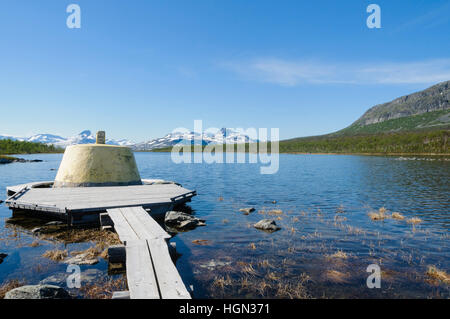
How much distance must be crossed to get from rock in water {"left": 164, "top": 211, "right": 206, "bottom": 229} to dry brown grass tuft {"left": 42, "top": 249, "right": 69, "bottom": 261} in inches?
247

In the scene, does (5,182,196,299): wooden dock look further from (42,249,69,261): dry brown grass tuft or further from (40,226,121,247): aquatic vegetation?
(42,249,69,261): dry brown grass tuft

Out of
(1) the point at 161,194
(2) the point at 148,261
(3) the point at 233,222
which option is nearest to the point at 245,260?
(2) the point at 148,261

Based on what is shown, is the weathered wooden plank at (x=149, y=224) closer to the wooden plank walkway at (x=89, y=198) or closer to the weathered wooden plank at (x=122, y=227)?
the weathered wooden plank at (x=122, y=227)

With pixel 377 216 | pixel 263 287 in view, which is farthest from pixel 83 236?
pixel 377 216

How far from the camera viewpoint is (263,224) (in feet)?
53.3

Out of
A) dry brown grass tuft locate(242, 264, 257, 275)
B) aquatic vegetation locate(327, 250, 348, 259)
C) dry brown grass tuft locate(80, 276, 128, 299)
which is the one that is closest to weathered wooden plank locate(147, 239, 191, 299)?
dry brown grass tuft locate(80, 276, 128, 299)

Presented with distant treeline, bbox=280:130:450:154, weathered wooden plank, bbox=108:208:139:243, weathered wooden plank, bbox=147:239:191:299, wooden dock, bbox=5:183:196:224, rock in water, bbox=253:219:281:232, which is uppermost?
distant treeline, bbox=280:130:450:154

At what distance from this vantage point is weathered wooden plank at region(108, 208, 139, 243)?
10.0 metres

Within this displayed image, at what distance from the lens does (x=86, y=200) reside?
16.2 metres

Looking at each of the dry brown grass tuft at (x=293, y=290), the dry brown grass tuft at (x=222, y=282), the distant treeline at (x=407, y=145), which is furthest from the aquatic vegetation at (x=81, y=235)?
the distant treeline at (x=407, y=145)

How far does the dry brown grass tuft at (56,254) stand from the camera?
1112 cm

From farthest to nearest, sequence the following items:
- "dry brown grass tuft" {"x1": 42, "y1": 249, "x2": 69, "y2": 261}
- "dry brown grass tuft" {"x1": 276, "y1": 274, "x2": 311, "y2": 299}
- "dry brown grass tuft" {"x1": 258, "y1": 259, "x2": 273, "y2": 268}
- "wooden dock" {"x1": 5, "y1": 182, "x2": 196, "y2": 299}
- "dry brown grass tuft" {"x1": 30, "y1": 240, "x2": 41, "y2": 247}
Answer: "dry brown grass tuft" {"x1": 30, "y1": 240, "x2": 41, "y2": 247} → "dry brown grass tuft" {"x1": 42, "y1": 249, "x2": 69, "y2": 261} → "dry brown grass tuft" {"x1": 258, "y1": 259, "x2": 273, "y2": 268} → "dry brown grass tuft" {"x1": 276, "y1": 274, "x2": 311, "y2": 299} → "wooden dock" {"x1": 5, "y1": 182, "x2": 196, "y2": 299}

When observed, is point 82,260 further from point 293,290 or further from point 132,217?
point 293,290
